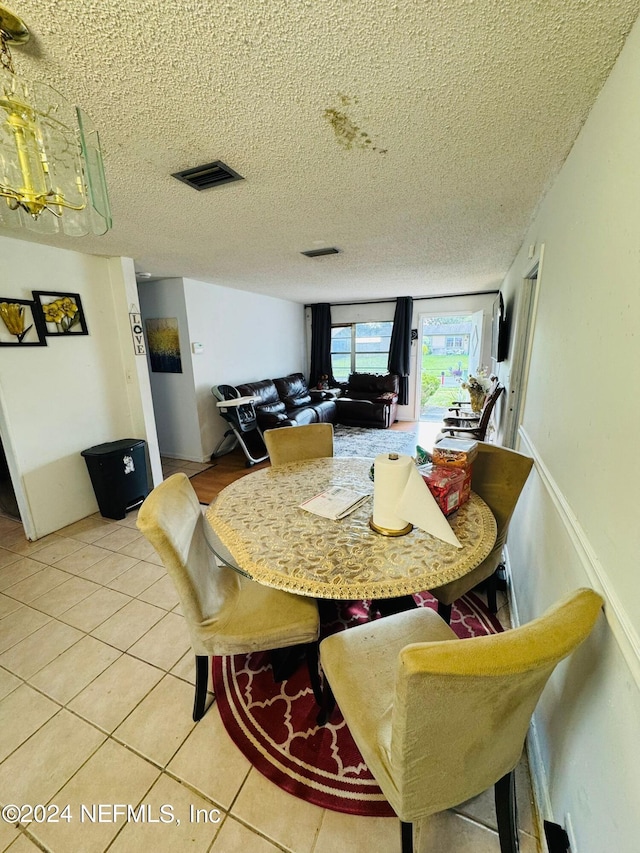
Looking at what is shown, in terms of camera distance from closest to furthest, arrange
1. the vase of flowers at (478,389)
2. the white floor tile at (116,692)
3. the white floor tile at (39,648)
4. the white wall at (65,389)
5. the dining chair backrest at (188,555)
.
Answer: the dining chair backrest at (188,555) → the white floor tile at (116,692) → the white floor tile at (39,648) → the white wall at (65,389) → the vase of flowers at (478,389)

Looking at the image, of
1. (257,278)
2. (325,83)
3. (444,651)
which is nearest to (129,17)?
(325,83)

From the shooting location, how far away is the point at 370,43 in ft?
3.05

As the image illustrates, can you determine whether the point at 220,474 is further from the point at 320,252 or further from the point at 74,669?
the point at 320,252

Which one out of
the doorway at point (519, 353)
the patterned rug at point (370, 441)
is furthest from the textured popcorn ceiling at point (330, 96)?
the patterned rug at point (370, 441)

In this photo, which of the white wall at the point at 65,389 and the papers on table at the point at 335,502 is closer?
the papers on table at the point at 335,502

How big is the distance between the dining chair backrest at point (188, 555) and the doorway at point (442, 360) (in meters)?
5.44

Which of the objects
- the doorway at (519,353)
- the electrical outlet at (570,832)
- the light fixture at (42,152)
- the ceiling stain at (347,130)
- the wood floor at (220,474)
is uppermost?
the ceiling stain at (347,130)

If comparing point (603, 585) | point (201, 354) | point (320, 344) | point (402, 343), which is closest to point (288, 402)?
point (201, 354)

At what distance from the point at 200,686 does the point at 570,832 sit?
50.2 inches

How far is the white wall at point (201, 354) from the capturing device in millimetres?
4246

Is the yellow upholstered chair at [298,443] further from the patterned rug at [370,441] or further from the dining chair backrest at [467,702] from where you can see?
the patterned rug at [370,441]

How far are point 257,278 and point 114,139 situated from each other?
2889 millimetres

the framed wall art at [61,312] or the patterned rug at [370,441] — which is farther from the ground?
the framed wall art at [61,312]

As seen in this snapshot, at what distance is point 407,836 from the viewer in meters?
0.91
